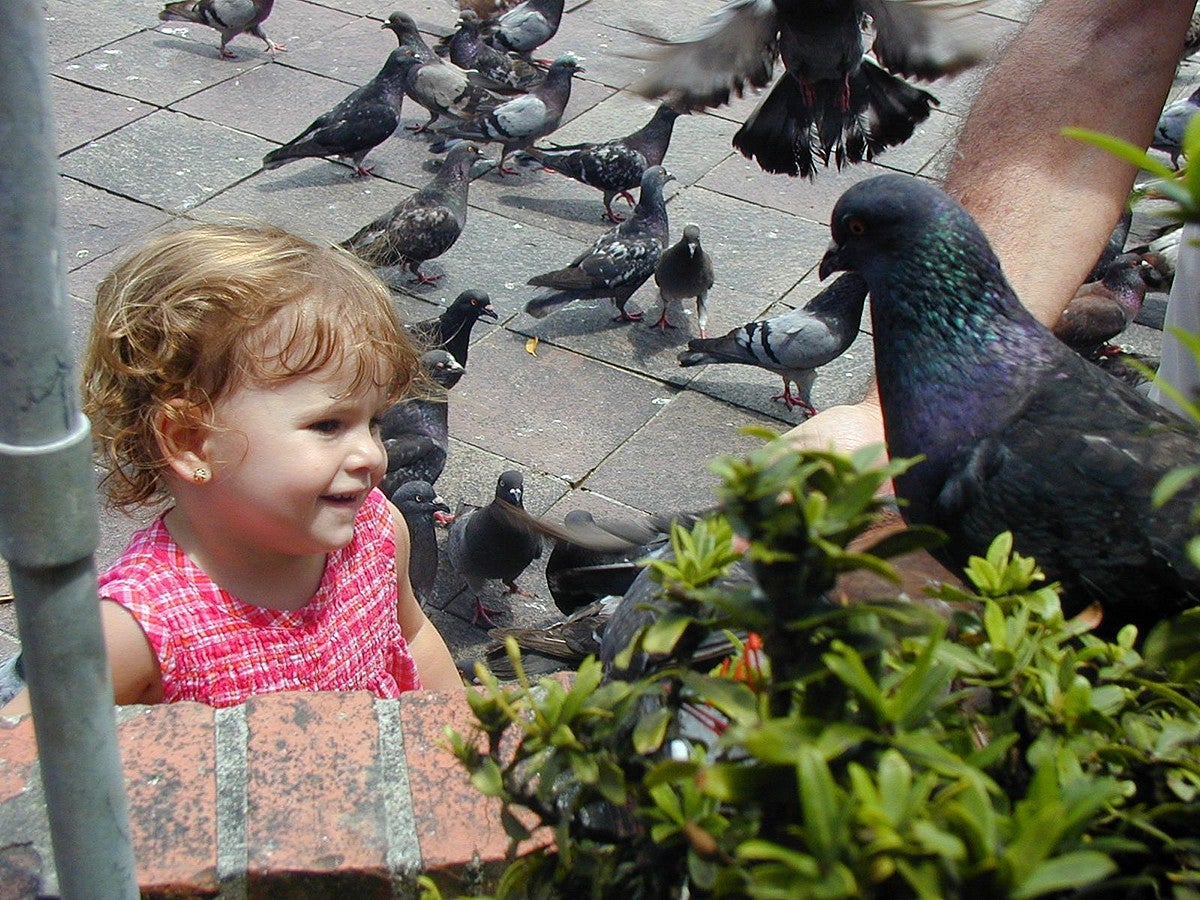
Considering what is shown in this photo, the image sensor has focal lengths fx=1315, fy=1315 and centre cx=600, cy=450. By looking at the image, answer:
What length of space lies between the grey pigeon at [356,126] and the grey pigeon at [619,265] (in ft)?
4.39

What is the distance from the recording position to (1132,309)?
602 centimetres

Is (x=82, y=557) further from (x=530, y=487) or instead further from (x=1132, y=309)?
(x=1132, y=309)

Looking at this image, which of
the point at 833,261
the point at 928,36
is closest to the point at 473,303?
the point at 928,36

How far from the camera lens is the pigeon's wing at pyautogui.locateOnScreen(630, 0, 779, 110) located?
4.35 meters

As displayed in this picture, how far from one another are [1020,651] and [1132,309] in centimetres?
552

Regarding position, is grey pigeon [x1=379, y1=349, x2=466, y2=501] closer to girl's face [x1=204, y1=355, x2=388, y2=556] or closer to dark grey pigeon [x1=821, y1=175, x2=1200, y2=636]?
dark grey pigeon [x1=821, y1=175, x2=1200, y2=636]

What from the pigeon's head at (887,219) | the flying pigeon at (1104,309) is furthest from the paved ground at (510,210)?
the pigeon's head at (887,219)

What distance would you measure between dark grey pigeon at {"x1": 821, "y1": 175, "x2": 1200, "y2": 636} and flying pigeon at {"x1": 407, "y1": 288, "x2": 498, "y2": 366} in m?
2.94

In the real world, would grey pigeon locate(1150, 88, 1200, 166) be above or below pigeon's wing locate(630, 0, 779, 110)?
below

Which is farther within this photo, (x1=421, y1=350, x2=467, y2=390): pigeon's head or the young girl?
(x1=421, y1=350, x2=467, y2=390): pigeon's head

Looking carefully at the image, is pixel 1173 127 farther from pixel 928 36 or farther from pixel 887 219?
pixel 887 219

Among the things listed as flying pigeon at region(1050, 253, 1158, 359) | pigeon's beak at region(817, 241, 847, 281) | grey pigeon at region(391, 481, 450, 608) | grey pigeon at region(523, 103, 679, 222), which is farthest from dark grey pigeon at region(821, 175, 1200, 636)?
grey pigeon at region(523, 103, 679, 222)

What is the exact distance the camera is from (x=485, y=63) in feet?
27.5

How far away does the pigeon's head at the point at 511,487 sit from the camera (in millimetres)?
4332
